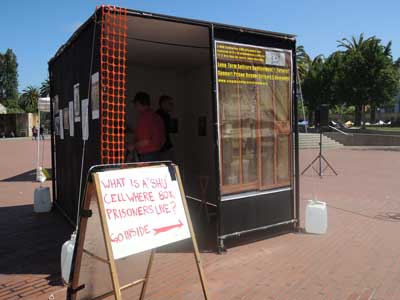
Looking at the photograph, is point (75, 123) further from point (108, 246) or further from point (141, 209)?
point (108, 246)

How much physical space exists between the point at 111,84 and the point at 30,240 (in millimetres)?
2874

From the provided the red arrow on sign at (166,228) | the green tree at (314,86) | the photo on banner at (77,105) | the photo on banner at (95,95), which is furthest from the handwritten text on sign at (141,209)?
the green tree at (314,86)

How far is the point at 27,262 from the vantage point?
4.99 metres

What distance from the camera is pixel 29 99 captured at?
96.1 metres

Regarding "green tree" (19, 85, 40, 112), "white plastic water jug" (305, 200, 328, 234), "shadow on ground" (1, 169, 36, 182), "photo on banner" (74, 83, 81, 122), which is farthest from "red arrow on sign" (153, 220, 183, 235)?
"green tree" (19, 85, 40, 112)

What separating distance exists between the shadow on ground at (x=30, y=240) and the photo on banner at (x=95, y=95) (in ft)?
6.21

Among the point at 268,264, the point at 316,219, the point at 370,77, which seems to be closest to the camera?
the point at 268,264

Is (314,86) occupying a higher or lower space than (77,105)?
higher

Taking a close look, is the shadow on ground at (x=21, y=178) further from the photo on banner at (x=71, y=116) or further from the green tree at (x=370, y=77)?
the green tree at (x=370, y=77)

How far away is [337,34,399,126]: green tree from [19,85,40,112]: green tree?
2893 inches

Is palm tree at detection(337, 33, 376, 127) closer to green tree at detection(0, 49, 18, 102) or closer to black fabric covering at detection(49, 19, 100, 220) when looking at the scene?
black fabric covering at detection(49, 19, 100, 220)

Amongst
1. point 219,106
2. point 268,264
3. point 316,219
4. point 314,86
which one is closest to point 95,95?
point 219,106

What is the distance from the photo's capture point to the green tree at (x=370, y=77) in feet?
97.0

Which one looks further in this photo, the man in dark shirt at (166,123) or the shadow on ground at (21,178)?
the shadow on ground at (21,178)
